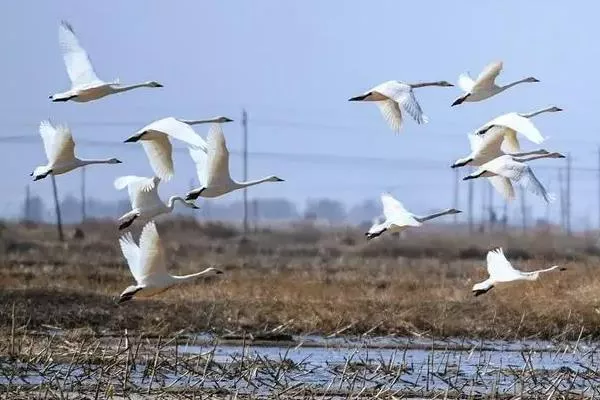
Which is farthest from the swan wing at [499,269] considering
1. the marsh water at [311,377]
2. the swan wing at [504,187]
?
the marsh water at [311,377]

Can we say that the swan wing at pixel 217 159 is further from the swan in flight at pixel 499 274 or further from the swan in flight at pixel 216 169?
the swan in flight at pixel 499 274

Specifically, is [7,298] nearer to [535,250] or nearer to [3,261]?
[3,261]

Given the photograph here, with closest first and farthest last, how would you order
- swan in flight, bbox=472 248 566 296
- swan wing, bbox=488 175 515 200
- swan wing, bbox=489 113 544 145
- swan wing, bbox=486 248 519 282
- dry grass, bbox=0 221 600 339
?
swan wing, bbox=489 113 544 145, swan in flight, bbox=472 248 566 296, swan wing, bbox=486 248 519 282, swan wing, bbox=488 175 515 200, dry grass, bbox=0 221 600 339

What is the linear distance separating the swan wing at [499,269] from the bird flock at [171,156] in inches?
0.7

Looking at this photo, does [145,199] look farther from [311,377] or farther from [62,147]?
[311,377]

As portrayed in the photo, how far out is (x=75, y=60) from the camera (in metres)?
16.9

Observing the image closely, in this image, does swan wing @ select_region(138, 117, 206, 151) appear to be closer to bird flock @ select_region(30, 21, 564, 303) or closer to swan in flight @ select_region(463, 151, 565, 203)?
bird flock @ select_region(30, 21, 564, 303)

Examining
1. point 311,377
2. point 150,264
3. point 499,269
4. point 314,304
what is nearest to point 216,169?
point 150,264

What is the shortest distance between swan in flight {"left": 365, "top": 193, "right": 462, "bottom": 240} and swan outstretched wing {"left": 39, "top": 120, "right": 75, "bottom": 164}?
336cm

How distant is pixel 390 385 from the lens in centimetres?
1401

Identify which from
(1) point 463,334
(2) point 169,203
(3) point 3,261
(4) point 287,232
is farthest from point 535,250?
(2) point 169,203

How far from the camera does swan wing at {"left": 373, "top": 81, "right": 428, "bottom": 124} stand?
15.9 m

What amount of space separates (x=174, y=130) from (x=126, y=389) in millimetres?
3223

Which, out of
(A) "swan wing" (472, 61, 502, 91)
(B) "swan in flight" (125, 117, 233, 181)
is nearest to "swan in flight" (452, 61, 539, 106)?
(A) "swan wing" (472, 61, 502, 91)
